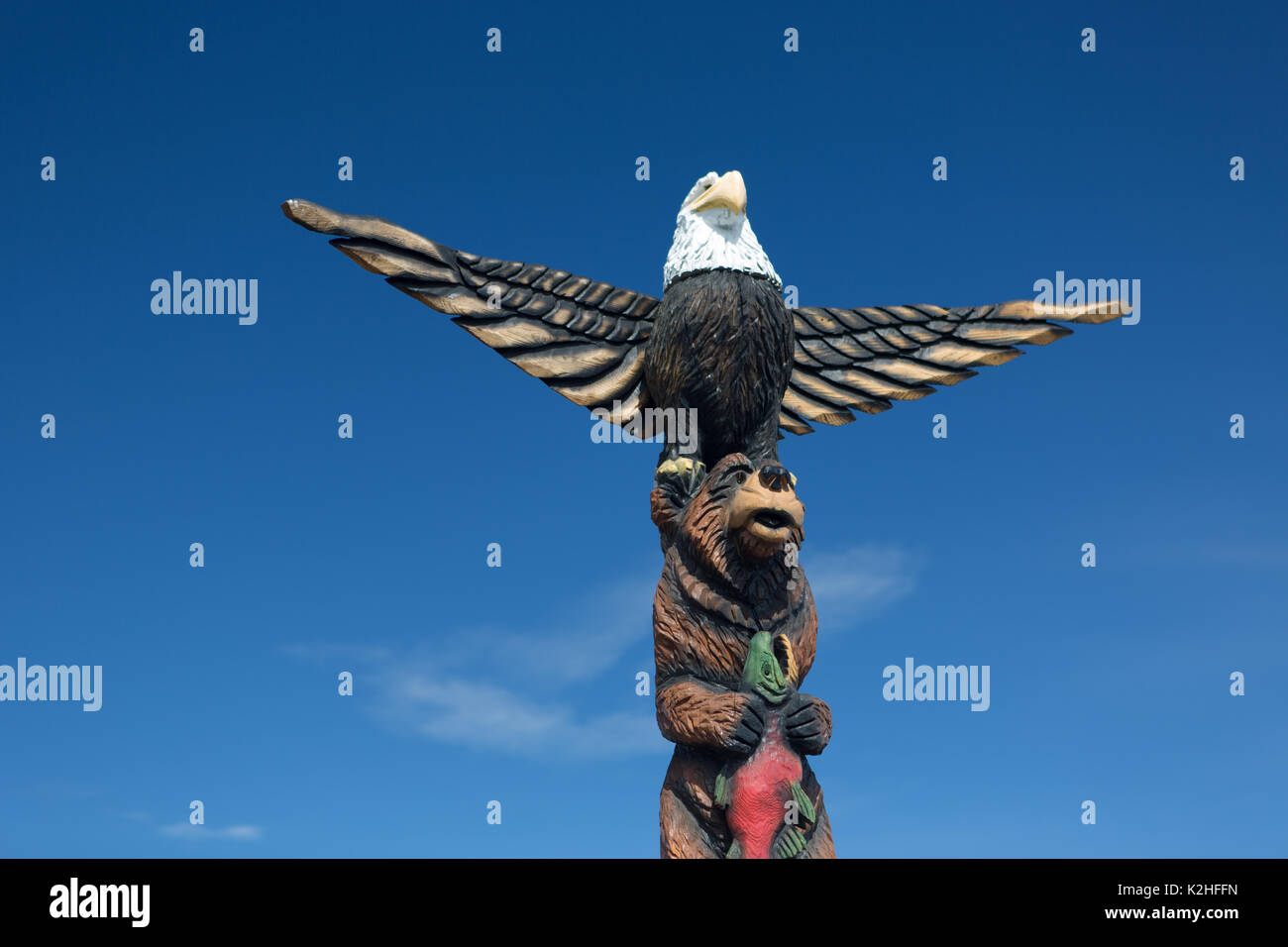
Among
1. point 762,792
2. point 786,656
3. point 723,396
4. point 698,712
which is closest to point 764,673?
point 786,656

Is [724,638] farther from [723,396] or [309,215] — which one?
[309,215]

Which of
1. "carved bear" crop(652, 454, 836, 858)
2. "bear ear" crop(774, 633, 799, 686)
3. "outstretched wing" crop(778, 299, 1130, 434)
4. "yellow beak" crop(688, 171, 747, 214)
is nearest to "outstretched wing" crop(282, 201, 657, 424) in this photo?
"yellow beak" crop(688, 171, 747, 214)

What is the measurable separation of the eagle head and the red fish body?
3195mm

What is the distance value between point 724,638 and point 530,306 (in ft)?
9.57

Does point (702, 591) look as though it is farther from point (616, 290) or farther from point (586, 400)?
point (616, 290)

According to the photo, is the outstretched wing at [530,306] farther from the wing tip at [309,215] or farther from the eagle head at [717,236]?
the eagle head at [717,236]

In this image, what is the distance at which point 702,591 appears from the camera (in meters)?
6.69

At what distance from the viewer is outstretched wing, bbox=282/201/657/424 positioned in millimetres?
7598

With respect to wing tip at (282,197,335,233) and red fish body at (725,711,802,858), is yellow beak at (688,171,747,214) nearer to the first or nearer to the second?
wing tip at (282,197,335,233)

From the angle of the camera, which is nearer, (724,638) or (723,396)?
(724,638)

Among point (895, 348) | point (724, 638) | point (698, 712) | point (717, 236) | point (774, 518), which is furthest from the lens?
point (895, 348)

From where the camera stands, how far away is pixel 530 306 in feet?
26.5
